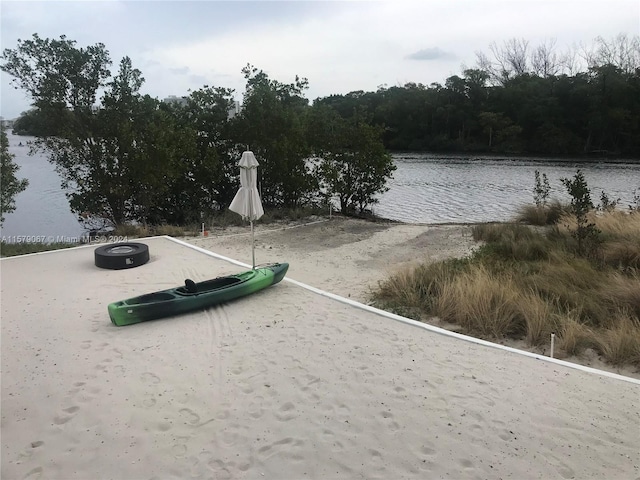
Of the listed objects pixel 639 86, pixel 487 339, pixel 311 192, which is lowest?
pixel 487 339

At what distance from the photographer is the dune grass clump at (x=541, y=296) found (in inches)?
188

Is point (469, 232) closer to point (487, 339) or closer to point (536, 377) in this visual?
point (487, 339)

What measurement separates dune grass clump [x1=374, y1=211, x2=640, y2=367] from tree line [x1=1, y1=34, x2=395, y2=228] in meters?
7.07

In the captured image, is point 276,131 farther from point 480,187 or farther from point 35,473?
point 480,187

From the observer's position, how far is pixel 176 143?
12328 millimetres

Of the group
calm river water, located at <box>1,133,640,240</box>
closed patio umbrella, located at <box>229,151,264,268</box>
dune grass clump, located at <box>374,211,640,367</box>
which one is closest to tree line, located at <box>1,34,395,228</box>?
calm river water, located at <box>1,133,640,240</box>

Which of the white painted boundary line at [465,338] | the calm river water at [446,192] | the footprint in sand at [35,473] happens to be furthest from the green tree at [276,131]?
the footprint in sand at [35,473]

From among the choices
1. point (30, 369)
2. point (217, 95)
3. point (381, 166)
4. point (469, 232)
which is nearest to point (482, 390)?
point (30, 369)

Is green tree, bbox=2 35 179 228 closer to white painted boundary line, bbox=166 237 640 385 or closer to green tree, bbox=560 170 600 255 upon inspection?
white painted boundary line, bbox=166 237 640 385

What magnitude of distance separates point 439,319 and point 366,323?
0.98 meters

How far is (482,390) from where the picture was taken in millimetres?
3756

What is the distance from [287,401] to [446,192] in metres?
20.1

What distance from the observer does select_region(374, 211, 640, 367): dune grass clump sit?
478 centimetres

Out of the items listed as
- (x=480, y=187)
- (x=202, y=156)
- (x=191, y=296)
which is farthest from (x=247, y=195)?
(x=480, y=187)
